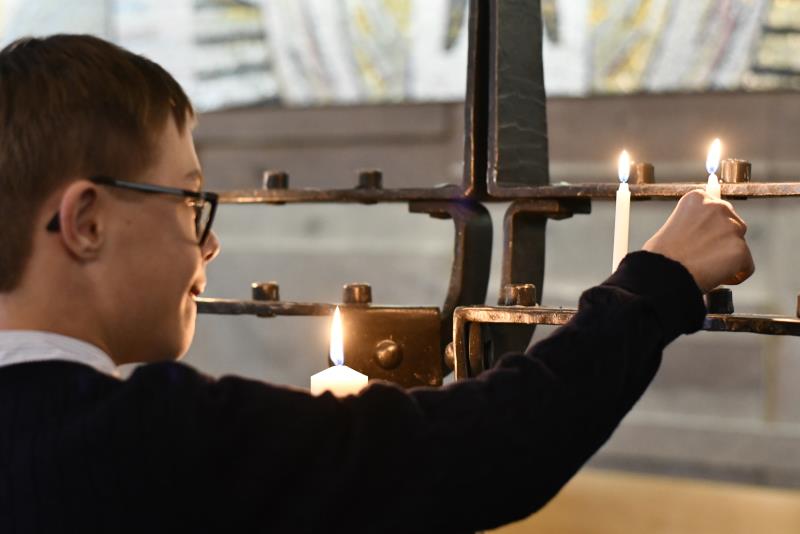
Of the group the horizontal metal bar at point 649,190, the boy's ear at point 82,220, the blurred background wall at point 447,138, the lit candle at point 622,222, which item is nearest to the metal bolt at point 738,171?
the horizontal metal bar at point 649,190

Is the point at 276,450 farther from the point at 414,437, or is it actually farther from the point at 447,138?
the point at 447,138

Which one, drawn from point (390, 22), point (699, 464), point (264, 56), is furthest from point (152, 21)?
point (699, 464)

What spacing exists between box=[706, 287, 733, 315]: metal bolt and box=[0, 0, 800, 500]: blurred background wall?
2238mm

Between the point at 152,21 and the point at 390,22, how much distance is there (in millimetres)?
910

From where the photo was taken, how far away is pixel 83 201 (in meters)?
0.99

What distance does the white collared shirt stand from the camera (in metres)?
0.93

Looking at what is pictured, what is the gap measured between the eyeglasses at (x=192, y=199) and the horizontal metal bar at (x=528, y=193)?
11.2 inches

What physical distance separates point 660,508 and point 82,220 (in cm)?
249

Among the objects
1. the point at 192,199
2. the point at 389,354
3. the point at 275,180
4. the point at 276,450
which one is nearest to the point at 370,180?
the point at 275,180

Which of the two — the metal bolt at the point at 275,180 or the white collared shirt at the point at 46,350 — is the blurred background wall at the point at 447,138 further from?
the white collared shirt at the point at 46,350

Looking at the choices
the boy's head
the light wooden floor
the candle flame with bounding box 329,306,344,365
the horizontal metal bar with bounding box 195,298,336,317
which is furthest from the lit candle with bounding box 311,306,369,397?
the light wooden floor

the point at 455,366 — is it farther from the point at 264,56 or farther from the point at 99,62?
the point at 264,56

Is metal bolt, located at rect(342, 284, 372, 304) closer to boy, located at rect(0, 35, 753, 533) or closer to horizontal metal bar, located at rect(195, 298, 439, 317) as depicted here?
horizontal metal bar, located at rect(195, 298, 439, 317)

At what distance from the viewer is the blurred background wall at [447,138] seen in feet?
10.5
